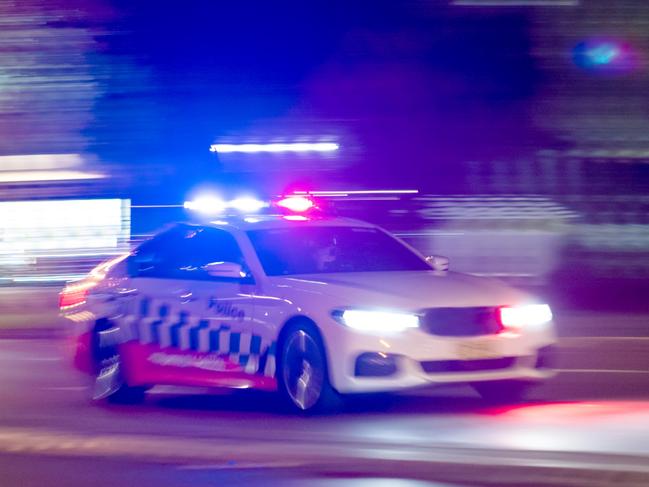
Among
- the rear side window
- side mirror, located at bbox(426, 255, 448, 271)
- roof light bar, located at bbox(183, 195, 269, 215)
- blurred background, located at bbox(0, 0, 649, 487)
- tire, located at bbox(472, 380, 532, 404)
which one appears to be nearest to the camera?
tire, located at bbox(472, 380, 532, 404)

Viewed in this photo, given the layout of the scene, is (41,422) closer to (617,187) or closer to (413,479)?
(413,479)

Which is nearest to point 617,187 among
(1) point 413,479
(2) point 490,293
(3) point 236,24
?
(3) point 236,24

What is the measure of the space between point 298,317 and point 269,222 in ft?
4.45

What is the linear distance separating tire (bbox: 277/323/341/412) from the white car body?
0.07 m

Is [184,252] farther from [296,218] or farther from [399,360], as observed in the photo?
[399,360]

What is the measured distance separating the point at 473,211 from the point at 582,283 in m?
1.87

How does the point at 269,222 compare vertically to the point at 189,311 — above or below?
above

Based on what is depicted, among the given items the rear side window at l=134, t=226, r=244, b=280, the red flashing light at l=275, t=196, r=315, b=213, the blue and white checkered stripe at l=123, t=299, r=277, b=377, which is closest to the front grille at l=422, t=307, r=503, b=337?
the blue and white checkered stripe at l=123, t=299, r=277, b=377

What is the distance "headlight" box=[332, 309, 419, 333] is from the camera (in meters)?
9.46

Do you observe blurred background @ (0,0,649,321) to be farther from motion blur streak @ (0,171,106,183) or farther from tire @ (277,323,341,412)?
tire @ (277,323,341,412)

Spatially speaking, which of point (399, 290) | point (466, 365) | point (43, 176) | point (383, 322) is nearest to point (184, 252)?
point (399, 290)

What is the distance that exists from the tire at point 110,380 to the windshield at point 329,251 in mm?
1570

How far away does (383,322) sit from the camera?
9469mm

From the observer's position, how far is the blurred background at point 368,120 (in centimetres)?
2017
